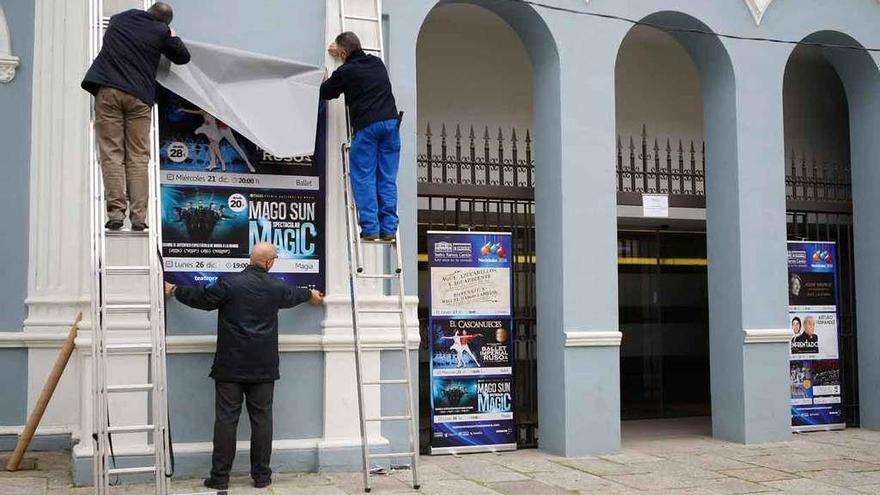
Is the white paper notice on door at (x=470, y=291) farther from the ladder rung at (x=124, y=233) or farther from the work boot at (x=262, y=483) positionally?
the ladder rung at (x=124, y=233)

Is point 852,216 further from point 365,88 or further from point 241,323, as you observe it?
point 241,323

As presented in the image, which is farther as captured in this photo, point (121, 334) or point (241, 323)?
point (121, 334)

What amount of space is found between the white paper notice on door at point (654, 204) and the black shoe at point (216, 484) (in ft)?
18.9

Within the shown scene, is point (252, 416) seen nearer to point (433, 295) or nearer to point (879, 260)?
point (433, 295)

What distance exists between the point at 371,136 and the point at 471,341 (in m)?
2.88

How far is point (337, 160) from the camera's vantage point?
832 cm

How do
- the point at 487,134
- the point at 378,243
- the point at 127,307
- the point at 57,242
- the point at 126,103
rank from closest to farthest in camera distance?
the point at 126,103
the point at 127,307
the point at 378,243
the point at 57,242
the point at 487,134

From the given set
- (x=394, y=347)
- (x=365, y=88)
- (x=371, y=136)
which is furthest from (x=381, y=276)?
(x=365, y=88)

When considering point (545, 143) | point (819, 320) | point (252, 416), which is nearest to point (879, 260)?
point (819, 320)

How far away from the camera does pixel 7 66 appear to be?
9414 mm

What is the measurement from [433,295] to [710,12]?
4421mm

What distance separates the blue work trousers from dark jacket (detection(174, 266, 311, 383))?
1.03 meters

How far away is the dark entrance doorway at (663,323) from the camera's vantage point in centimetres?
1279

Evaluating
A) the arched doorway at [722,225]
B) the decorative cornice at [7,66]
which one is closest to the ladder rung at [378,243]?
the arched doorway at [722,225]
